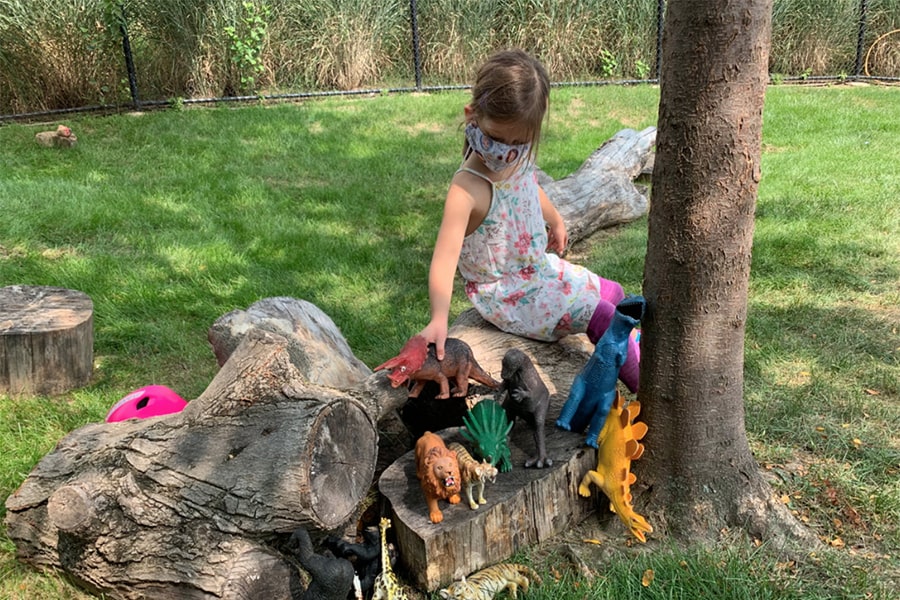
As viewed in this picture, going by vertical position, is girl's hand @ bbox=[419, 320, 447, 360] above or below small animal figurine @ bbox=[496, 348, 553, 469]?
above

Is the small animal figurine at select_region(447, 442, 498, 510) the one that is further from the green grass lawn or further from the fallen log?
the green grass lawn

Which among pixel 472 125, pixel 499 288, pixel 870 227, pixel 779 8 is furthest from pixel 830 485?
pixel 779 8

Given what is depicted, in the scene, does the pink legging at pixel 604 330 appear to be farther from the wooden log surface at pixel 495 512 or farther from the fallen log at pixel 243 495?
the fallen log at pixel 243 495

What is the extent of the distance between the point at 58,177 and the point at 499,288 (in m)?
5.82

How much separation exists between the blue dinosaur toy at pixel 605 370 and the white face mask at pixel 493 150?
74 cm

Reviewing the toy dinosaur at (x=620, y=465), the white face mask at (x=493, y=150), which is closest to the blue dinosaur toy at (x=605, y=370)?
the toy dinosaur at (x=620, y=465)

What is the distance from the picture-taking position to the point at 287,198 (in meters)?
6.93

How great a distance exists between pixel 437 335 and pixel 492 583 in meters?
0.89

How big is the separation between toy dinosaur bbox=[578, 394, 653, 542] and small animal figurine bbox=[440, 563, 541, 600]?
40 centimetres

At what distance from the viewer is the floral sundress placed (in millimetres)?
3170

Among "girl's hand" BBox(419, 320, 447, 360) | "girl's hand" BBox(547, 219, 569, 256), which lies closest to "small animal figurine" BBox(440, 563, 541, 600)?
"girl's hand" BBox(419, 320, 447, 360)

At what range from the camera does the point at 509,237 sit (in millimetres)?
3197

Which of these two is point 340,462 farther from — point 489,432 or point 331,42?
point 331,42

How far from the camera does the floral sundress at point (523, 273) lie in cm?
317
